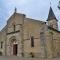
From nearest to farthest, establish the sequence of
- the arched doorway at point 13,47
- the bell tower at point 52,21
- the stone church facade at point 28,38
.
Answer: the stone church facade at point 28,38 < the arched doorway at point 13,47 < the bell tower at point 52,21

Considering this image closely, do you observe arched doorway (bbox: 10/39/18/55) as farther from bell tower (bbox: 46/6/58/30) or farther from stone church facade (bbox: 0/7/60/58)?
bell tower (bbox: 46/6/58/30)

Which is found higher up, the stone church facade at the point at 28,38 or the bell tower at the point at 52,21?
the bell tower at the point at 52,21

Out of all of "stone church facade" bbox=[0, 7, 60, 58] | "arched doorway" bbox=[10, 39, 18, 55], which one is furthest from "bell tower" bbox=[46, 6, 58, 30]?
"arched doorway" bbox=[10, 39, 18, 55]

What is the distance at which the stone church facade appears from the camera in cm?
2560

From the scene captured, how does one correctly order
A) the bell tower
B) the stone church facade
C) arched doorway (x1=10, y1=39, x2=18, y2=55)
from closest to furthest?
the stone church facade, arched doorway (x1=10, y1=39, x2=18, y2=55), the bell tower

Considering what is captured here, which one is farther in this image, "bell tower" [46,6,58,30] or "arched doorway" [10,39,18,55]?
"bell tower" [46,6,58,30]

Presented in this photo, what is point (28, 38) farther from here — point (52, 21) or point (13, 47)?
point (52, 21)

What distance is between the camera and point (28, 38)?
92.7 feet

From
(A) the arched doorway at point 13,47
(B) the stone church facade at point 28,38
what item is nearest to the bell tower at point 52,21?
(B) the stone church facade at point 28,38

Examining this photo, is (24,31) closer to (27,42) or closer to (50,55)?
(27,42)

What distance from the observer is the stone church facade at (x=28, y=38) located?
25.6 meters

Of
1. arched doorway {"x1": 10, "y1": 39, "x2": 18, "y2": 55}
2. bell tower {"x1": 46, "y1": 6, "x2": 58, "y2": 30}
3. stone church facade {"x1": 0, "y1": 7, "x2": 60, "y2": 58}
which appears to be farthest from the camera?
bell tower {"x1": 46, "y1": 6, "x2": 58, "y2": 30}

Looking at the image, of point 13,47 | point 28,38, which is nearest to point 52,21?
point 13,47

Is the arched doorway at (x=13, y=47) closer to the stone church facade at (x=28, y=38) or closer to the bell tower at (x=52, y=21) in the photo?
the stone church facade at (x=28, y=38)
